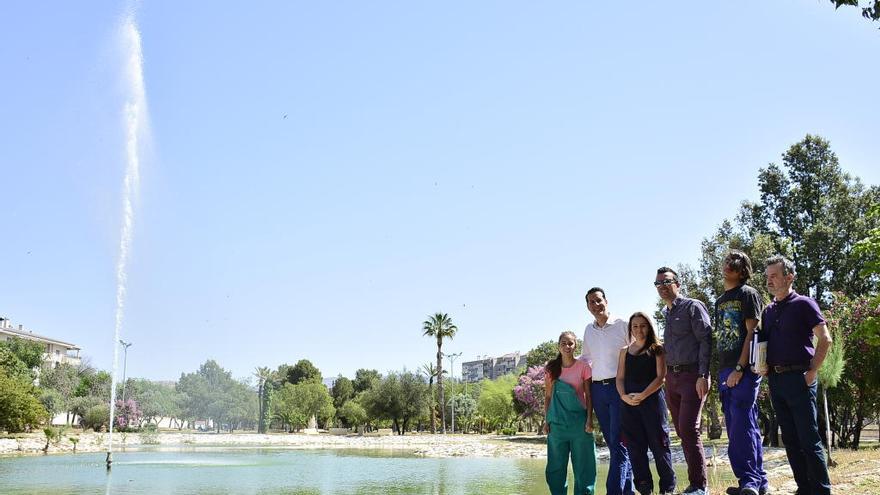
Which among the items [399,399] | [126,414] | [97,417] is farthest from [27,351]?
[399,399]

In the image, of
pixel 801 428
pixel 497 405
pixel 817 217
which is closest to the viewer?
pixel 801 428

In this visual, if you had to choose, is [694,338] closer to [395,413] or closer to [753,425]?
[753,425]

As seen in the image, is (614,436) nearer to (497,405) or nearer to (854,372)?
(854,372)

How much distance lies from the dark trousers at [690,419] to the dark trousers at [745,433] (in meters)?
0.30

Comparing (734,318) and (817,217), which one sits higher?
(817,217)

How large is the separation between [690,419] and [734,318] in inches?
39.0

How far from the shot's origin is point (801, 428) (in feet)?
16.8

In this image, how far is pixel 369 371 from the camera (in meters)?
93.7

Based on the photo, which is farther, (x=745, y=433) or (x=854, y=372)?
(x=854, y=372)

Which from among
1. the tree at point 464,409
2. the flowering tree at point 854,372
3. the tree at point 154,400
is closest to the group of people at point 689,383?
the flowering tree at point 854,372

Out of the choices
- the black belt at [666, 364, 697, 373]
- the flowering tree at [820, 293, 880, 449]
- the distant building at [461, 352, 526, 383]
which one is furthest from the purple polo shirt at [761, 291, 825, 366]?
the distant building at [461, 352, 526, 383]

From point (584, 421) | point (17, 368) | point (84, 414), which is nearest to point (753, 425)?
point (584, 421)

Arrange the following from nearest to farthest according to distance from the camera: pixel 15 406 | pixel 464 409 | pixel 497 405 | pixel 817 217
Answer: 1. pixel 817 217
2. pixel 15 406
3. pixel 497 405
4. pixel 464 409

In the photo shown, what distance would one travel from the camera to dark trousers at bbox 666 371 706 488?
6004mm
